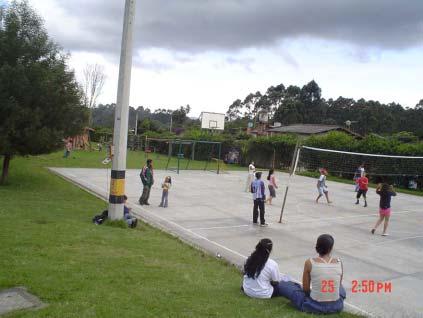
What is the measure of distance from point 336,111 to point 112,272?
81.2m

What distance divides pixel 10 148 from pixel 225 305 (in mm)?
13921

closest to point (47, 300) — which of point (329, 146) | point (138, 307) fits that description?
point (138, 307)

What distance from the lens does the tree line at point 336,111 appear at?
7100 centimetres

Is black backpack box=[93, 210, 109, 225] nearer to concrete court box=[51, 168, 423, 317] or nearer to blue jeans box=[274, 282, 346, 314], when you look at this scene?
concrete court box=[51, 168, 423, 317]

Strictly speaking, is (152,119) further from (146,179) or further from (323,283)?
(323,283)

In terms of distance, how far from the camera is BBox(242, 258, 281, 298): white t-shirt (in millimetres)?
6461

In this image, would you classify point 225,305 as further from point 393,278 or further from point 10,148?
point 10,148

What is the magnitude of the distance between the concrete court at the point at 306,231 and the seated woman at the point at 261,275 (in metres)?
1.54

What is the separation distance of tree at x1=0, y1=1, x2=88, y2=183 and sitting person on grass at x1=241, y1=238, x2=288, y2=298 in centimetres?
1271

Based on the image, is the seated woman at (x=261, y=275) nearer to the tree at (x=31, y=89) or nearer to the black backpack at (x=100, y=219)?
the black backpack at (x=100, y=219)

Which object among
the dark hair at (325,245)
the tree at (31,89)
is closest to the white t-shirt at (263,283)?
the dark hair at (325,245)

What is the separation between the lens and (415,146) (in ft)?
105
